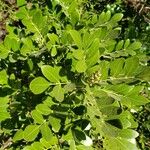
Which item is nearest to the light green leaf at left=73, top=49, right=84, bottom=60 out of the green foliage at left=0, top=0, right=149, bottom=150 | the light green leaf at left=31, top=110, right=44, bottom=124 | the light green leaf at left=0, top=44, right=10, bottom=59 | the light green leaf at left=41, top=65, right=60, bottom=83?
the green foliage at left=0, top=0, right=149, bottom=150

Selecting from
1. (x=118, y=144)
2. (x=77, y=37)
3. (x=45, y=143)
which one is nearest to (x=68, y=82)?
(x=77, y=37)

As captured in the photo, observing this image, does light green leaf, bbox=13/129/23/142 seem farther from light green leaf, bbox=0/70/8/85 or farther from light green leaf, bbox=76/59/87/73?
light green leaf, bbox=76/59/87/73

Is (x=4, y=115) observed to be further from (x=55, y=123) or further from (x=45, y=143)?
(x=55, y=123)

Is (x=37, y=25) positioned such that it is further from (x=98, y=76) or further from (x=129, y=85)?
A: (x=129, y=85)

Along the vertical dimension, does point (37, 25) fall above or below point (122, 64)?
above

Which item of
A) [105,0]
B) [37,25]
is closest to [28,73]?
[37,25]

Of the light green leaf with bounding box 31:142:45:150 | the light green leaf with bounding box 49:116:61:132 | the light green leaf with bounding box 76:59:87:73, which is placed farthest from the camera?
the light green leaf with bounding box 31:142:45:150

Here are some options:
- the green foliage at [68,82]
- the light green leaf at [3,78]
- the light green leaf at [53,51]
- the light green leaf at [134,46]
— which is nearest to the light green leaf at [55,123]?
the green foliage at [68,82]
